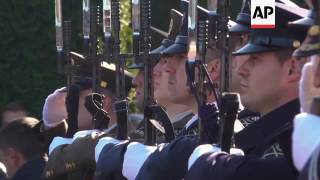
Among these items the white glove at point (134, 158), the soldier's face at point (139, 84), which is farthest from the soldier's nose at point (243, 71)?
the soldier's face at point (139, 84)

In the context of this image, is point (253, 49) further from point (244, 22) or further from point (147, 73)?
point (147, 73)

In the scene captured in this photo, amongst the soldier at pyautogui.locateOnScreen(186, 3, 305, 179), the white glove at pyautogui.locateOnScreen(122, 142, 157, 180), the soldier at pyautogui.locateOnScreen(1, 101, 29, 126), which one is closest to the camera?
the soldier at pyautogui.locateOnScreen(186, 3, 305, 179)

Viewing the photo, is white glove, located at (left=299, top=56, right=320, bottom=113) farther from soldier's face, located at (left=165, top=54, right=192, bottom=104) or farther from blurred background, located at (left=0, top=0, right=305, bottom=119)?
blurred background, located at (left=0, top=0, right=305, bottom=119)

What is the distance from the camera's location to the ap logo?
14.3 ft

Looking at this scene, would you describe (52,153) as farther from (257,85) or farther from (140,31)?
(257,85)

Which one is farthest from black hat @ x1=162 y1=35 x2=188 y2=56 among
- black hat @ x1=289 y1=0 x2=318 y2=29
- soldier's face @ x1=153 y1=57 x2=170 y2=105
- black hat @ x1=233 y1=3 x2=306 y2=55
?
black hat @ x1=289 y1=0 x2=318 y2=29

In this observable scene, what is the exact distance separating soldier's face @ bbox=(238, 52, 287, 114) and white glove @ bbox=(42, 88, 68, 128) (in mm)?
2490

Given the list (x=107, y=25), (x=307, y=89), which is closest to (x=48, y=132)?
(x=107, y=25)

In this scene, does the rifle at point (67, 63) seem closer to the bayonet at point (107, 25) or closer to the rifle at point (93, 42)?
the rifle at point (93, 42)

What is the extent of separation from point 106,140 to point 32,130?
1.22 metres

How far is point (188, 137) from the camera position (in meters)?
4.75

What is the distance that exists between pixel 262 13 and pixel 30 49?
527 centimetres

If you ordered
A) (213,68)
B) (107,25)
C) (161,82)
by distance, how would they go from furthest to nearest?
(107,25)
(161,82)
(213,68)

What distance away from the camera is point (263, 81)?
4.25 meters
